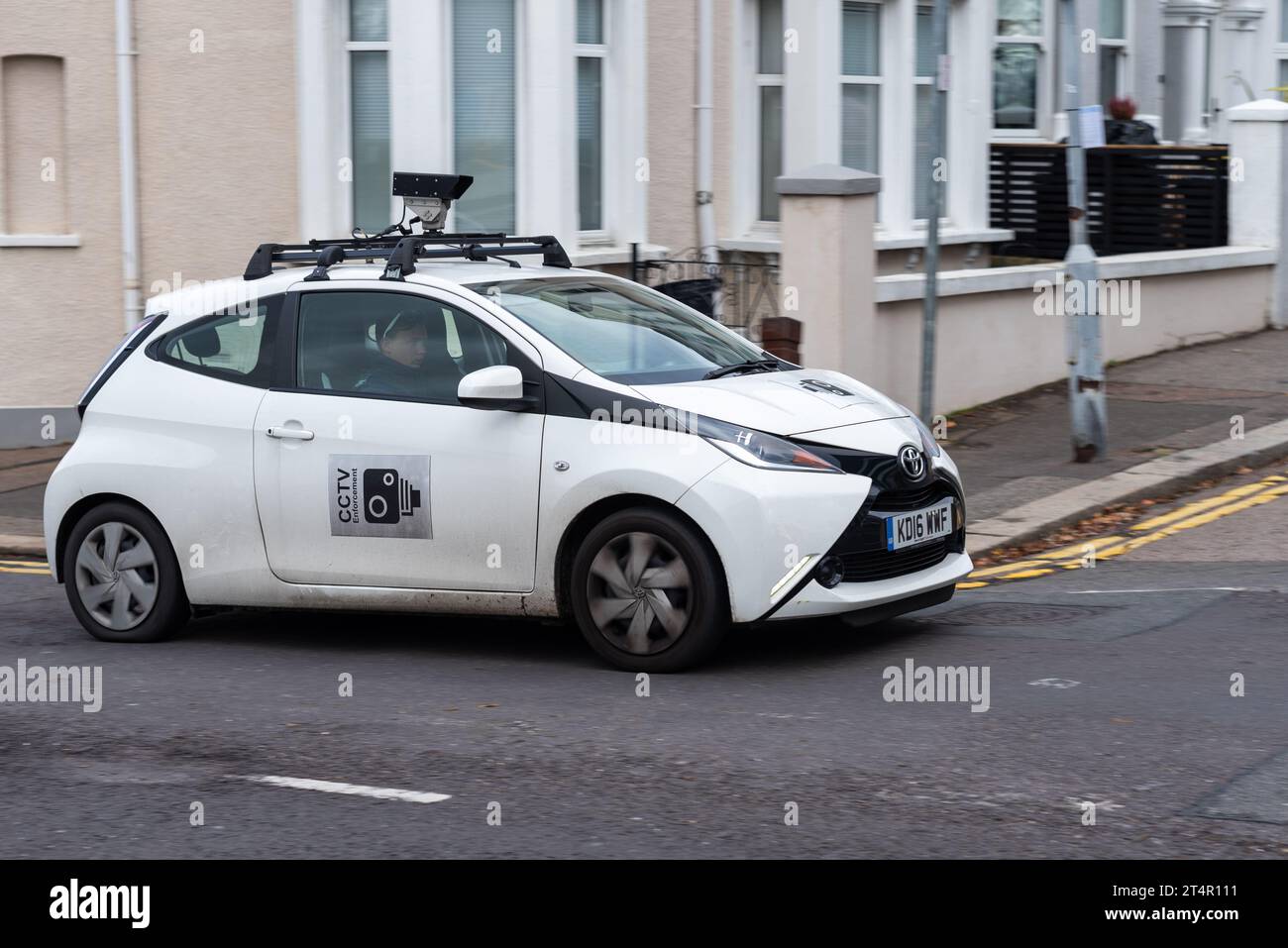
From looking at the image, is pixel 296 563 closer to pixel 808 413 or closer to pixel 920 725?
pixel 808 413

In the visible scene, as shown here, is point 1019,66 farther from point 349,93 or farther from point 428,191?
point 428,191

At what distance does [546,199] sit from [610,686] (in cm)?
866

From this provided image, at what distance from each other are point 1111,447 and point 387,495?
693 cm

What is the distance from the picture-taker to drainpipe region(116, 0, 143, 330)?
1522 cm

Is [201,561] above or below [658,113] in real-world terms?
below

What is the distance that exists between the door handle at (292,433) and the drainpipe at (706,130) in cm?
914

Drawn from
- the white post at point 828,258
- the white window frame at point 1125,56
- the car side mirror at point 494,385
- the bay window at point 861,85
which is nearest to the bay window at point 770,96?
the bay window at point 861,85

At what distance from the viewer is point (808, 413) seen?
25.8 feet

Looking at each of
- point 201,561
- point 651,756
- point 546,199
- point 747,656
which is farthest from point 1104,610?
point 546,199

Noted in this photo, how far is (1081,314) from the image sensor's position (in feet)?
41.6

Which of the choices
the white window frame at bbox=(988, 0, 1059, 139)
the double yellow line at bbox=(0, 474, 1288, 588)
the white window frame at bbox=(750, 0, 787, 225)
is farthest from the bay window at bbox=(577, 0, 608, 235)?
the white window frame at bbox=(988, 0, 1059, 139)

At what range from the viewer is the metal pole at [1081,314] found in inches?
494

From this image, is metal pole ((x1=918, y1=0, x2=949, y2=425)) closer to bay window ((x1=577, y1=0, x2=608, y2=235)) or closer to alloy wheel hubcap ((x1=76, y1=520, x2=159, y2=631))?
bay window ((x1=577, y1=0, x2=608, y2=235))

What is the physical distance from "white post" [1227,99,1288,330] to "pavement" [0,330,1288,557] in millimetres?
1340
